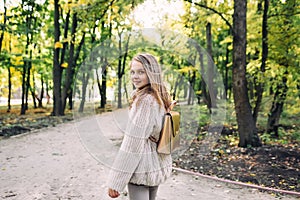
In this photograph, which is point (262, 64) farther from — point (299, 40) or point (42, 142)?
point (42, 142)

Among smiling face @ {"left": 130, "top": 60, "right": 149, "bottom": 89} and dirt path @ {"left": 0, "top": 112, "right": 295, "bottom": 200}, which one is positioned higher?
smiling face @ {"left": 130, "top": 60, "right": 149, "bottom": 89}

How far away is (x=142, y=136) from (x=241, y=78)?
5834 millimetres

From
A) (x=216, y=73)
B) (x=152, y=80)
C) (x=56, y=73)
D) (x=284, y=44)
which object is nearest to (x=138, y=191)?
(x=152, y=80)

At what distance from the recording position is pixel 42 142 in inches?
355

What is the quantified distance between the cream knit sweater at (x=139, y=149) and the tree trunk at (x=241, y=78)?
5.65 m

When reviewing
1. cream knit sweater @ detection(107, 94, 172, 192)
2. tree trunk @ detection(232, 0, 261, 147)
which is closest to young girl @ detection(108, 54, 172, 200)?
cream knit sweater @ detection(107, 94, 172, 192)

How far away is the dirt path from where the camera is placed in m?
3.68

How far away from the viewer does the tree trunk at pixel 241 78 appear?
7289mm

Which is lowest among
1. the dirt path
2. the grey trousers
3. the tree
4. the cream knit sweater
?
the dirt path

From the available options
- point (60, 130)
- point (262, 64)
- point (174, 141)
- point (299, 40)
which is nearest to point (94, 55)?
point (174, 141)

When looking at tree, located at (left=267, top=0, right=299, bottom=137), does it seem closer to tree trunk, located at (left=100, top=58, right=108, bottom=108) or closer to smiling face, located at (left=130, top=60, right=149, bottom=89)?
tree trunk, located at (left=100, top=58, right=108, bottom=108)

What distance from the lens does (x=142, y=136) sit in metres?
2.02

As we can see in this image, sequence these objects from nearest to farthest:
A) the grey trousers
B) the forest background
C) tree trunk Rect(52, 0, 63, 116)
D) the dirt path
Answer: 1. the grey trousers
2. the dirt path
3. the forest background
4. tree trunk Rect(52, 0, 63, 116)

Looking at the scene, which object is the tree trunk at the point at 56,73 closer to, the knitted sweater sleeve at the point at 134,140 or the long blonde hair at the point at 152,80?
the long blonde hair at the point at 152,80
